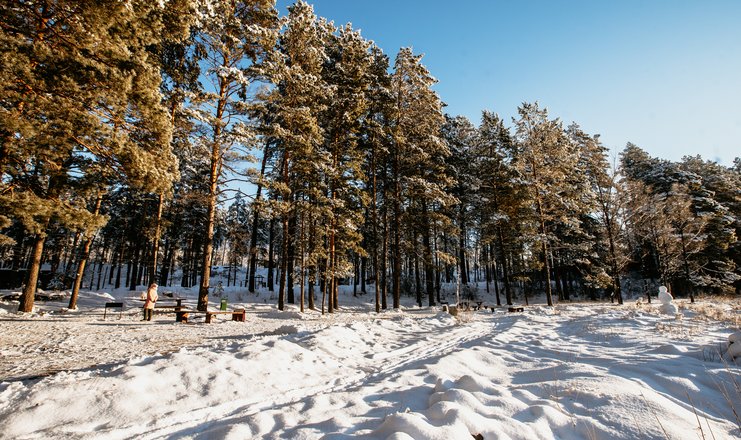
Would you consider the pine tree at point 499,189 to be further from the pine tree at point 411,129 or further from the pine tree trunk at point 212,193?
the pine tree trunk at point 212,193

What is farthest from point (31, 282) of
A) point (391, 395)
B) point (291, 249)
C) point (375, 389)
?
point (391, 395)

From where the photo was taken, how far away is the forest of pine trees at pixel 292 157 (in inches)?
283

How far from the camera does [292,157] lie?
16.5m

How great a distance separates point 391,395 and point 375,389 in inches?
14.5

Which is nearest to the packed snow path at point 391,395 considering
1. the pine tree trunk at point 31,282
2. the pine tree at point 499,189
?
the pine tree trunk at point 31,282

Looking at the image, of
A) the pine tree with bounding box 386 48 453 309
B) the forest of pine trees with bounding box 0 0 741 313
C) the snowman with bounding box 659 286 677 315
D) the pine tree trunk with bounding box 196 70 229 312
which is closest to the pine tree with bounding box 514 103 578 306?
the forest of pine trees with bounding box 0 0 741 313

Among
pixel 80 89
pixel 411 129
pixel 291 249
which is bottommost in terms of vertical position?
pixel 291 249

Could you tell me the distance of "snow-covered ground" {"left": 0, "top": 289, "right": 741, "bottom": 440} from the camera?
3.01 metres

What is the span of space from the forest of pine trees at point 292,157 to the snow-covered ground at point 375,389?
486cm

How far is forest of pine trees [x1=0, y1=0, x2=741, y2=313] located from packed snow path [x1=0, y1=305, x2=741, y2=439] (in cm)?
553

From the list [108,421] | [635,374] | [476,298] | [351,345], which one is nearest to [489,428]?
[635,374]

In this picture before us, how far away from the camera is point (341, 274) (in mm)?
16719

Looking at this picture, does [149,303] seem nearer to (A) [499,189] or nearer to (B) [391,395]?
(B) [391,395]

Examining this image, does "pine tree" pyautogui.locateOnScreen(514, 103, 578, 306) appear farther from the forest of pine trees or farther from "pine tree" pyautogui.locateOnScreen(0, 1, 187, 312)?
"pine tree" pyautogui.locateOnScreen(0, 1, 187, 312)
